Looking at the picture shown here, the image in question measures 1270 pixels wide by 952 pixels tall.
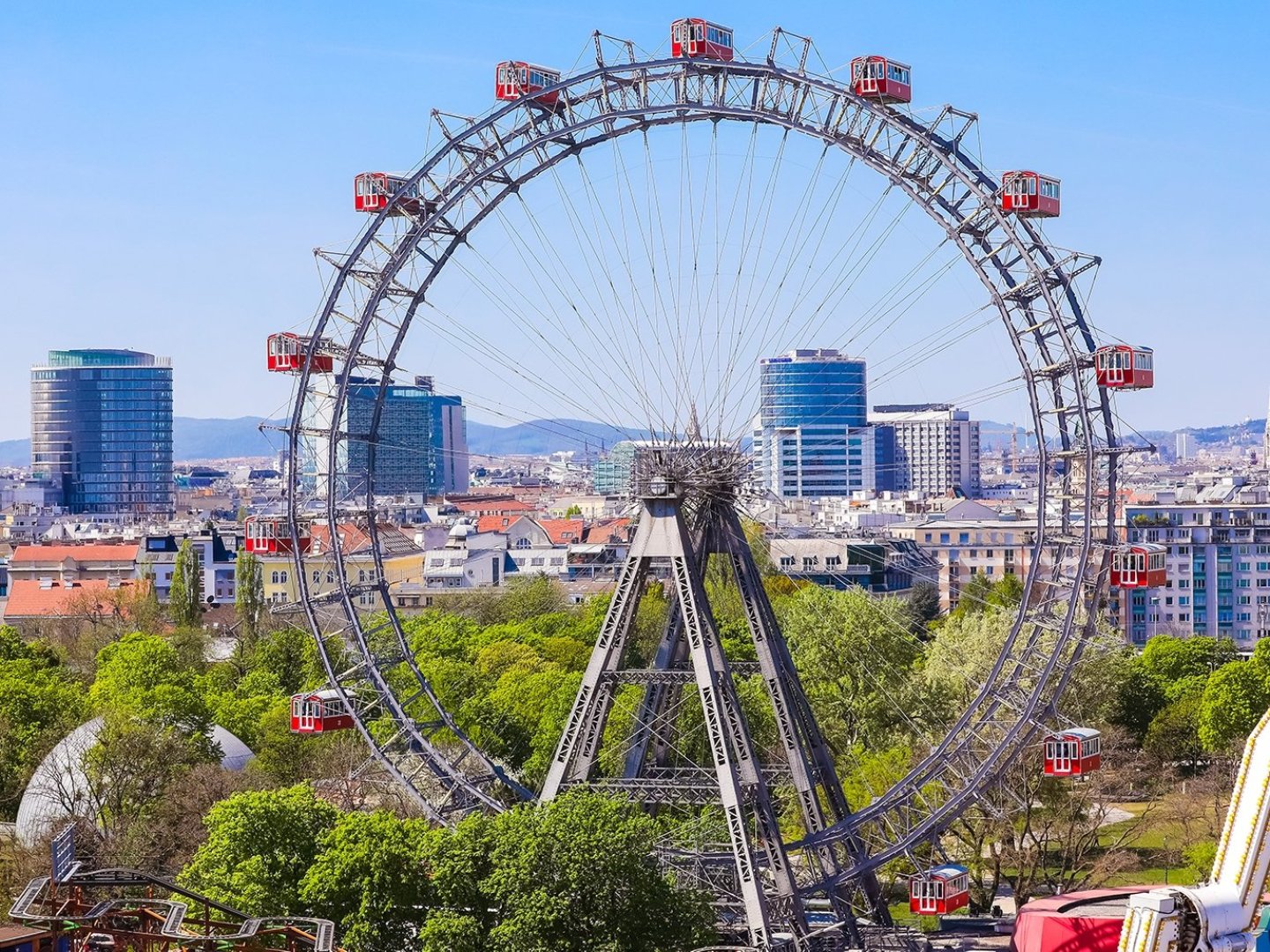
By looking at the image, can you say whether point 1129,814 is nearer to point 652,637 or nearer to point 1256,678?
point 1256,678

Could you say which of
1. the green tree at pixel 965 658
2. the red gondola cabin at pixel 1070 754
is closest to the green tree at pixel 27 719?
the green tree at pixel 965 658

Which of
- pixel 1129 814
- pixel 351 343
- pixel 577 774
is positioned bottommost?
pixel 1129 814

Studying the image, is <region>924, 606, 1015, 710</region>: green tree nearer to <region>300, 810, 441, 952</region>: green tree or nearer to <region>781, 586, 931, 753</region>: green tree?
<region>781, 586, 931, 753</region>: green tree

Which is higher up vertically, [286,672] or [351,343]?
[351,343]

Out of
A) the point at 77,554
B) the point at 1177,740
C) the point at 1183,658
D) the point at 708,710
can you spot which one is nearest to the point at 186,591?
the point at 1183,658

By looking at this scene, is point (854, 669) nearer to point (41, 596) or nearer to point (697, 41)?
point (697, 41)

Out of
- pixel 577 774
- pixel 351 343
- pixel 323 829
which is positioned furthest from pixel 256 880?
pixel 351 343
